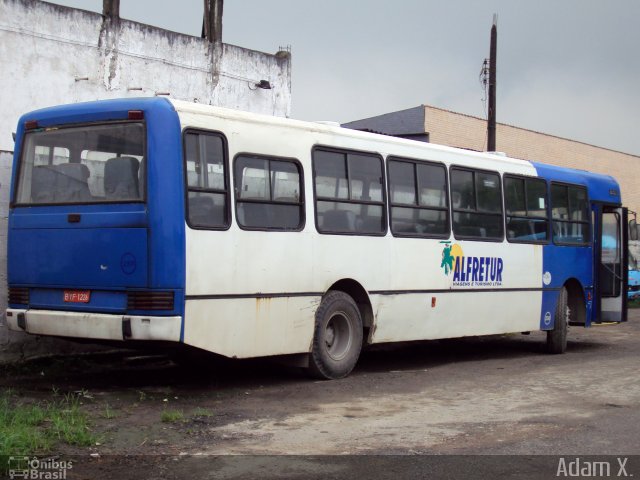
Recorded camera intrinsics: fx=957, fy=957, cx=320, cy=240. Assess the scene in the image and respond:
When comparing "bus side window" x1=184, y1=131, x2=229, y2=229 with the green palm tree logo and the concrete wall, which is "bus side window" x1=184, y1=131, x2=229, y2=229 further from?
the green palm tree logo

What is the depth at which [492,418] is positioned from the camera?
8.77 metres

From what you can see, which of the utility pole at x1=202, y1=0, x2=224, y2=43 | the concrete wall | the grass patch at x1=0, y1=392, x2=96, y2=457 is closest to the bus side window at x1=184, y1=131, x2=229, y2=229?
the grass patch at x1=0, y1=392, x2=96, y2=457

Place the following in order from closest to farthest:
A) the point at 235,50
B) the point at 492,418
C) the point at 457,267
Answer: the point at 492,418 < the point at 457,267 < the point at 235,50

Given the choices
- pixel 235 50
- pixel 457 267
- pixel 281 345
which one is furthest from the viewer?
pixel 235 50

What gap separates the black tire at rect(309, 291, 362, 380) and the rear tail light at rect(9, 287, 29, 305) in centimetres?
317

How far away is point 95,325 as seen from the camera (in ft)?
30.6

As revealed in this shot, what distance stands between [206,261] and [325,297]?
2.02 m

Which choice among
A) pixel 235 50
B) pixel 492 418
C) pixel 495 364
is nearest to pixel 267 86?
pixel 235 50

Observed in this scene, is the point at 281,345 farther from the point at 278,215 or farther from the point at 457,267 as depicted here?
the point at 457,267

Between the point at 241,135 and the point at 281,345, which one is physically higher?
the point at 241,135

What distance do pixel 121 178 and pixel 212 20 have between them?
10.4 meters

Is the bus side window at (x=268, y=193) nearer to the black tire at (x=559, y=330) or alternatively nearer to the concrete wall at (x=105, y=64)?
the concrete wall at (x=105, y=64)

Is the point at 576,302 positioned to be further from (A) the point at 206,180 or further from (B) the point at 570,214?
(A) the point at 206,180

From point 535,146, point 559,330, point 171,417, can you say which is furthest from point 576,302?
point 535,146
